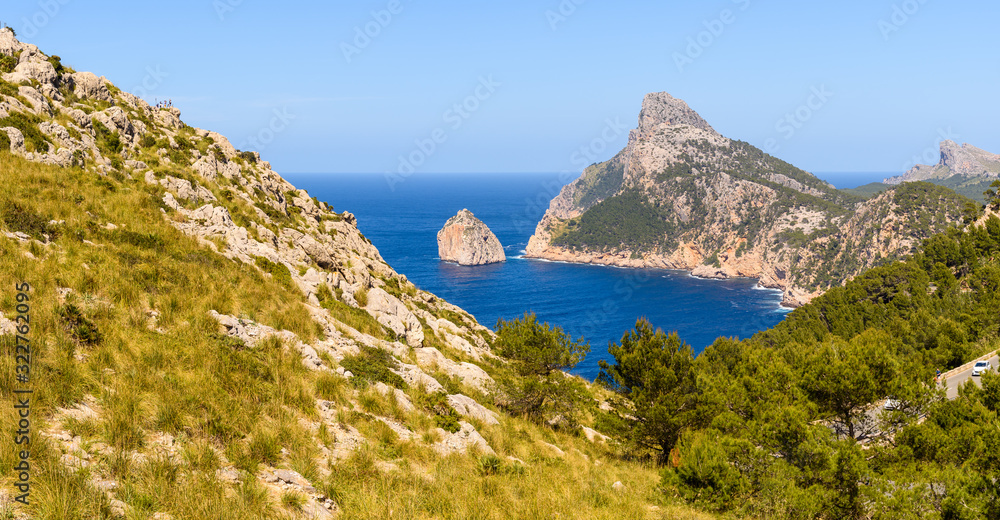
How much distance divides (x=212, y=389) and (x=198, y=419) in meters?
1.14

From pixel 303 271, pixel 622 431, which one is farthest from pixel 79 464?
pixel 622 431

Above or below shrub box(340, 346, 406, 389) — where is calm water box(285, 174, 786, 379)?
above

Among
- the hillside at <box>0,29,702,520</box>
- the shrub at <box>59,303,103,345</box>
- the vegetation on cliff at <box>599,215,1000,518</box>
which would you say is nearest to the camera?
the hillside at <box>0,29,702,520</box>

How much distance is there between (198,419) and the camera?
8672mm

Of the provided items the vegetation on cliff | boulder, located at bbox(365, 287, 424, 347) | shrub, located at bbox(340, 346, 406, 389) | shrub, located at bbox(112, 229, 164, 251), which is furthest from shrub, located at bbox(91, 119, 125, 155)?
the vegetation on cliff

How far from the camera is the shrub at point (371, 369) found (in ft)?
45.1

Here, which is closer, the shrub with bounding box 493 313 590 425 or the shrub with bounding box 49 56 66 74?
the shrub with bounding box 493 313 590 425

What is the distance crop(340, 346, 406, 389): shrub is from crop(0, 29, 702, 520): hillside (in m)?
→ 0.09

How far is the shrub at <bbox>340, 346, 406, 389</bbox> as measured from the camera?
13.8 meters

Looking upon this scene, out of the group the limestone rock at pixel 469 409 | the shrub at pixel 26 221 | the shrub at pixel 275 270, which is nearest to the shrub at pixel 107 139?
the shrub at pixel 275 270

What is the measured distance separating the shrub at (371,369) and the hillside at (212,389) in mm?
91

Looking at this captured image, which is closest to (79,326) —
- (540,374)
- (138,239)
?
(138,239)

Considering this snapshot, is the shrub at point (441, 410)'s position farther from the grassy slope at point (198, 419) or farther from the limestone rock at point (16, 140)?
the limestone rock at point (16, 140)

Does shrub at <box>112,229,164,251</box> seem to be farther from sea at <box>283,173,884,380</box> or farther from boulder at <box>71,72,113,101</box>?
sea at <box>283,173,884,380</box>
